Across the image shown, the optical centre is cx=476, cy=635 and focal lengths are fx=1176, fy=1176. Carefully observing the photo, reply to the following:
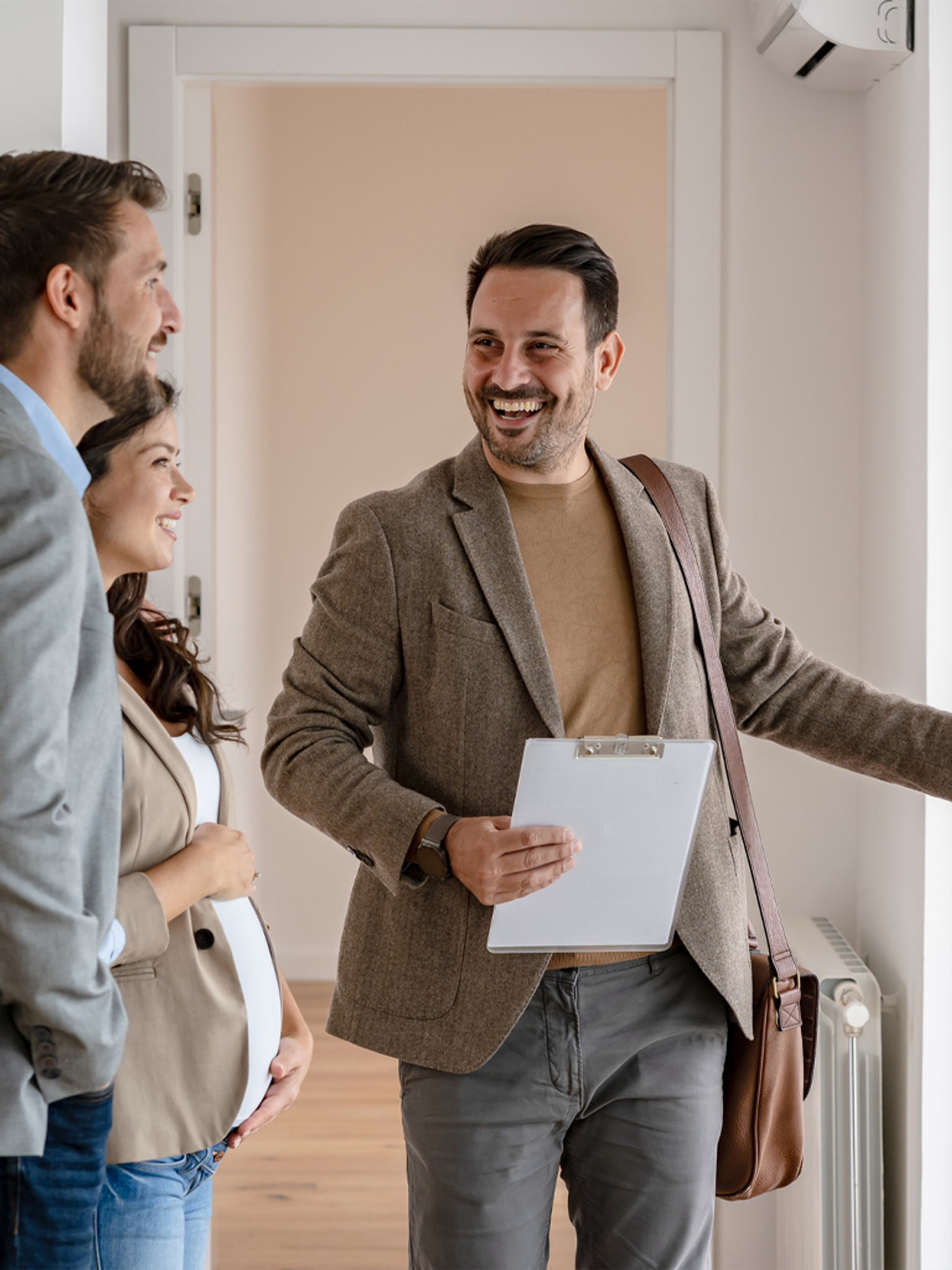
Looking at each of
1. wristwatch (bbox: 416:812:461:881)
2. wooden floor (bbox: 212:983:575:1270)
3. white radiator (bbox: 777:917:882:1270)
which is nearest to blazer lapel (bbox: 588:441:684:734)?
wristwatch (bbox: 416:812:461:881)

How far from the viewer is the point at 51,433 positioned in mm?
1027

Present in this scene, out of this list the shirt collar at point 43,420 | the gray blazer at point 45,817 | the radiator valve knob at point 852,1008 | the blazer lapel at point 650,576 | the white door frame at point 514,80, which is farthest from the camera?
the white door frame at point 514,80

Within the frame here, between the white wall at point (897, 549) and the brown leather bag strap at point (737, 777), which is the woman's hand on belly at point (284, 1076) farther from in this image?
the white wall at point (897, 549)

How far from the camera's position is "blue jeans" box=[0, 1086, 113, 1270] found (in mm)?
912

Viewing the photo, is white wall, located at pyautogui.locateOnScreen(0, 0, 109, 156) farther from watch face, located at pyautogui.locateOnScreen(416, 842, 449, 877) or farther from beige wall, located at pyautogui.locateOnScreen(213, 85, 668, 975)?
beige wall, located at pyautogui.locateOnScreen(213, 85, 668, 975)

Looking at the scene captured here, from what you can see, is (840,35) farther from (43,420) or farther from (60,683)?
(60,683)

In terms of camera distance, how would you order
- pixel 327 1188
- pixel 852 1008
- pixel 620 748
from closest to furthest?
pixel 620 748
pixel 852 1008
pixel 327 1188

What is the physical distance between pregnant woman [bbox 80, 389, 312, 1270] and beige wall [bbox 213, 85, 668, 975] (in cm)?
275

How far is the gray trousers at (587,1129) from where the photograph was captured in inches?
53.5

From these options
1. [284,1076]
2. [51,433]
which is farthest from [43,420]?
[284,1076]

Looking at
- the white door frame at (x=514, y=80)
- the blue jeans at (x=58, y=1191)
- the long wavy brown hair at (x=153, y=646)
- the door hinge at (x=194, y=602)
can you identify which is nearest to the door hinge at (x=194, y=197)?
the white door frame at (x=514, y=80)

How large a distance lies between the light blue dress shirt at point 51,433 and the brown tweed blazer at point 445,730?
321 mm

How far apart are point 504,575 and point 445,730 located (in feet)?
0.66

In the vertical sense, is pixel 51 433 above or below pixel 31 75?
below
